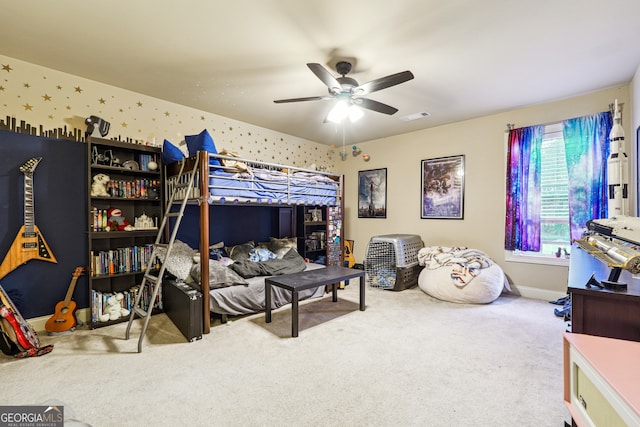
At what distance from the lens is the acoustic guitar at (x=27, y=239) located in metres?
2.62

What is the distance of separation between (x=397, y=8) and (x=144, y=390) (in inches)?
119

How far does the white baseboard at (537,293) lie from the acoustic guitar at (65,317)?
5165mm

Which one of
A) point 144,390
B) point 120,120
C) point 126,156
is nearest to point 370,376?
point 144,390

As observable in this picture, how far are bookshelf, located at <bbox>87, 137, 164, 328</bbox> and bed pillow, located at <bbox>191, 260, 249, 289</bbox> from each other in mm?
440

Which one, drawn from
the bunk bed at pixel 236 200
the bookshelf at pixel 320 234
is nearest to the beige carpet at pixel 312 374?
the bunk bed at pixel 236 200

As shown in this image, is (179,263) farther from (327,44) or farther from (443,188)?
(443,188)

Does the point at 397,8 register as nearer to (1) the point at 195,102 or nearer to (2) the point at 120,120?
(1) the point at 195,102

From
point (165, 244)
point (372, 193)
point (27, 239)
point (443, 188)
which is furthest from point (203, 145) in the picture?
point (443, 188)

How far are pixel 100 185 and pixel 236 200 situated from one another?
4.69 ft

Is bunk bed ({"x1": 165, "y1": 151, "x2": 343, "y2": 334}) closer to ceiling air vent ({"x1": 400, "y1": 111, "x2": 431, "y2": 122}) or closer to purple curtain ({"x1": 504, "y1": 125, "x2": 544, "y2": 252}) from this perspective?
ceiling air vent ({"x1": 400, "y1": 111, "x2": 431, "y2": 122})

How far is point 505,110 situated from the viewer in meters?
3.90

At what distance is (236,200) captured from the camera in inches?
116

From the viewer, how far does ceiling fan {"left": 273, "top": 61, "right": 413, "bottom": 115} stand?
2248 millimetres

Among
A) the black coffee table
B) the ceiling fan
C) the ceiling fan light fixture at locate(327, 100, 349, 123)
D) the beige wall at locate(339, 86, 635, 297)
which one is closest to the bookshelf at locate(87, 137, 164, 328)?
the black coffee table
